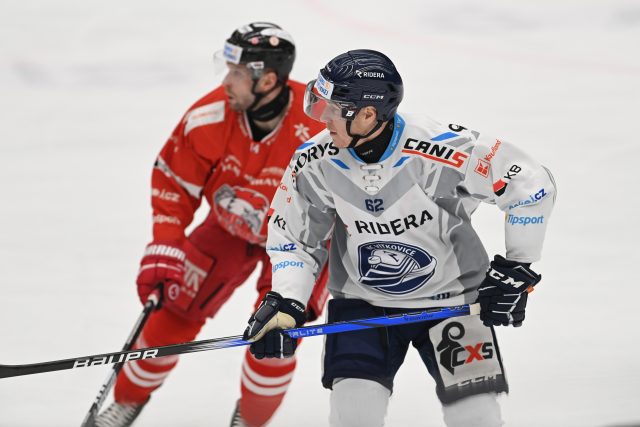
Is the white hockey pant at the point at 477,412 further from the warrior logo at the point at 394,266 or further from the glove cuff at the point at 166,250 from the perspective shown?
the glove cuff at the point at 166,250

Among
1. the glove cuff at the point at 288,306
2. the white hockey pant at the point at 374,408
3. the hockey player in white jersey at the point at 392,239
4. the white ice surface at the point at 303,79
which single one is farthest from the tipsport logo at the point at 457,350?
the white ice surface at the point at 303,79

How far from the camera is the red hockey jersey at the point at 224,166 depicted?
378 cm

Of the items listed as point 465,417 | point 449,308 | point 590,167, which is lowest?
point 465,417

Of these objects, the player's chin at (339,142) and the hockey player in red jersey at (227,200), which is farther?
the hockey player in red jersey at (227,200)

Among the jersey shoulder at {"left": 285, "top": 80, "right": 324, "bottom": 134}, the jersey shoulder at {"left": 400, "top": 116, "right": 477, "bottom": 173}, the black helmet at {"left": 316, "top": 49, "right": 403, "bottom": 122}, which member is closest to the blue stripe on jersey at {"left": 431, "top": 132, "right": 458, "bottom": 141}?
the jersey shoulder at {"left": 400, "top": 116, "right": 477, "bottom": 173}

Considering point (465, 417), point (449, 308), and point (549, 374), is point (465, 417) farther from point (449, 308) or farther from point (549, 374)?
point (549, 374)

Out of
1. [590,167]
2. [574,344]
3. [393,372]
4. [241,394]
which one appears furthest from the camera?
[590,167]

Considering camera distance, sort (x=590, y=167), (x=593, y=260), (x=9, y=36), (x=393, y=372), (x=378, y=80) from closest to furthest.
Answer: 1. (x=378, y=80)
2. (x=393, y=372)
3. (x=593, y=260)
4. (x=590, y=167)
5. (x=9, y=36)

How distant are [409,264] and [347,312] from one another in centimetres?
24

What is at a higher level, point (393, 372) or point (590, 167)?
point (590, 167)

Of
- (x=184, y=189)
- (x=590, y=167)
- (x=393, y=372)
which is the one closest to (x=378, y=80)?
(x=393, y=372)

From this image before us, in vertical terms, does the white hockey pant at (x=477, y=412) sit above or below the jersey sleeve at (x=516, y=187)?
below

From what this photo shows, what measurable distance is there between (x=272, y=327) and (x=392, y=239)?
0.40 metres

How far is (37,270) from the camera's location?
194 inches
